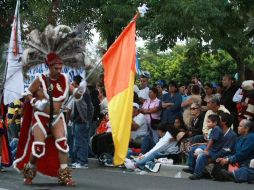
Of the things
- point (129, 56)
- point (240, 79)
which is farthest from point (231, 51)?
point (129, 56)

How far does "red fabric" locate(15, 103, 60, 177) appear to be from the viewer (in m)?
10.3

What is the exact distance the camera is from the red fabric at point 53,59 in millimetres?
10000

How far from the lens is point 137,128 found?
14477 mm

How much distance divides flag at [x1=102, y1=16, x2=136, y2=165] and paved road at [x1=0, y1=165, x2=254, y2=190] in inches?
52.2

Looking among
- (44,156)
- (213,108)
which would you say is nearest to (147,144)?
(213,108)

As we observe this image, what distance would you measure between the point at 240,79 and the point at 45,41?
9.96 metres

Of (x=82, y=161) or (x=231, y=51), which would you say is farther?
(x=231, y=51)

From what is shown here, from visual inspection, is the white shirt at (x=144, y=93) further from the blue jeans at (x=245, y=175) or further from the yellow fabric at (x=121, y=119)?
the yellow fabric at (x=121, y=119)

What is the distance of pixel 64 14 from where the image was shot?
20.8 m

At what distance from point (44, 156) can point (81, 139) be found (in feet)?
11.8

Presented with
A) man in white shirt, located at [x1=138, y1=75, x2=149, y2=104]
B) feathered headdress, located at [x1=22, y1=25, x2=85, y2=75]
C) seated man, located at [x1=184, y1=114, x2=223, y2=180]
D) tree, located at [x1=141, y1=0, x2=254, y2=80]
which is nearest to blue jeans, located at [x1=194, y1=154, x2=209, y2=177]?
seated man, located at [x1=184, y1=114, x2=223, y2=180]

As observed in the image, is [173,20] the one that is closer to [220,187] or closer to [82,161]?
[82,161]

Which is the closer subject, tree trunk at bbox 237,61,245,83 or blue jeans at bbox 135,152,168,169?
blue jeans at bbox 135,152,168,169

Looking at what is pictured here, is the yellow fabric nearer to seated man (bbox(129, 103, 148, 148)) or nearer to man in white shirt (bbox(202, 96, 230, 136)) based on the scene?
man in white shirt (bbox(202, 96, 230, 136))
